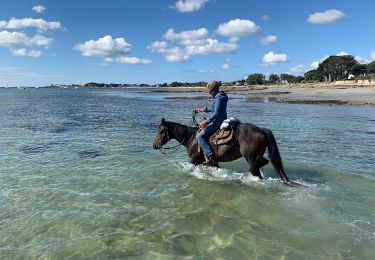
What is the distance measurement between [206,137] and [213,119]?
644 millimetres

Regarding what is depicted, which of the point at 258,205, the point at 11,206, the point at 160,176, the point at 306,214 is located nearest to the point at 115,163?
the point at 160,176

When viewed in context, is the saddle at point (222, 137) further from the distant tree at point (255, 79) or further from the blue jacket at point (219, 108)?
the distant tree at point (255, 79)

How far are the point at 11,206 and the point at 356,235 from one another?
26.9 ft

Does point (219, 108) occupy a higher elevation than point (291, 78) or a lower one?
lower

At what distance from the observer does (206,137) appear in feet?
37.0

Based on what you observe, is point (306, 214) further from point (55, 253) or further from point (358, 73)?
point (358, 73)

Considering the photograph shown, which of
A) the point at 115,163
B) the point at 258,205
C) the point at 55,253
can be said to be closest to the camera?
the point at 55,253

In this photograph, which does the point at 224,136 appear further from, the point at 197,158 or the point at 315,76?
the point at 315,76

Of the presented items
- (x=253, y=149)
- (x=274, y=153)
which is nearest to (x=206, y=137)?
(x=253, y=149)

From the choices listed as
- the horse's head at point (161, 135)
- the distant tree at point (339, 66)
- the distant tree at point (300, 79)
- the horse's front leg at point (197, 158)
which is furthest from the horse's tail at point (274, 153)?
the distant tree at point (300, 79)

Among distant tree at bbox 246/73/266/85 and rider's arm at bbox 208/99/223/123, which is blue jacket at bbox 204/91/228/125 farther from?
Answer: distant tree at bbox 246/73/266/85

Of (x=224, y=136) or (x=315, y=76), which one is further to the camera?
(x=315, y=76)

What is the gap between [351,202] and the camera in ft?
29.9

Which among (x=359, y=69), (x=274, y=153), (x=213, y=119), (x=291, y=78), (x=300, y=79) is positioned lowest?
(x=274, y=153)
